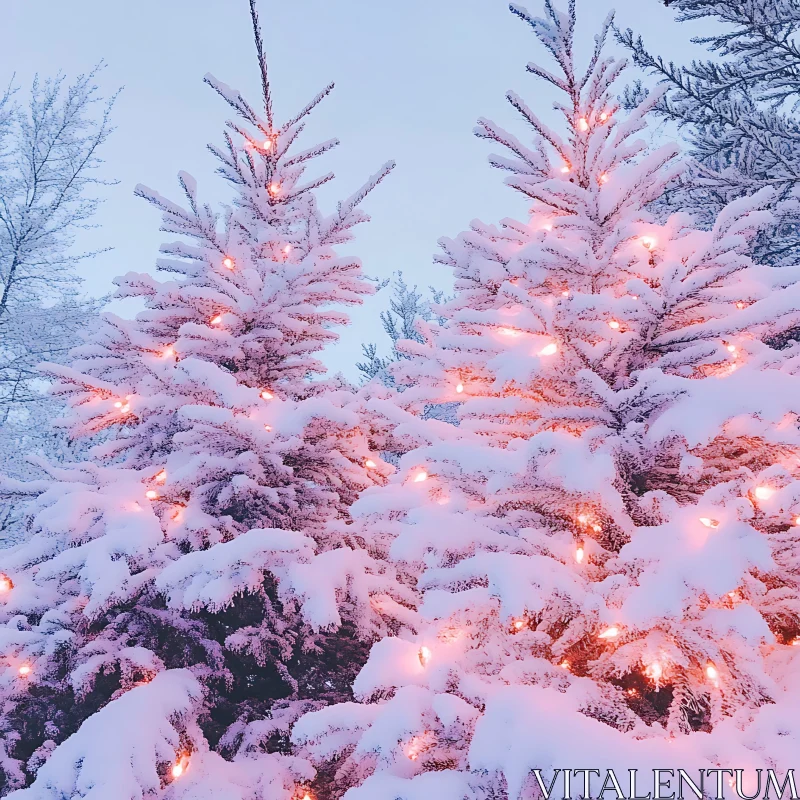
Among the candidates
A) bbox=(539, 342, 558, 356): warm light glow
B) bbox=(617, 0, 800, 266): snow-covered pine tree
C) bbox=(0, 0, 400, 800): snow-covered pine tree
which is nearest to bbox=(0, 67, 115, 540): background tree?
bbox=(0, 0, 400, 800): snow-covered pine tree

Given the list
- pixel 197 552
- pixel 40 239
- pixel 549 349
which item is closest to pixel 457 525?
pixel 549 349

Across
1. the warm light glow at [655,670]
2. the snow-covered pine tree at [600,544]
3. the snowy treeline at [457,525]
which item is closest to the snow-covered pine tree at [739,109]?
the snowy treeline at [457,525]

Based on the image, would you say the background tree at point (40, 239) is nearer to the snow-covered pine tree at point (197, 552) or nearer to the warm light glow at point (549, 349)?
the snow-covered pine tree at point (197, 552)

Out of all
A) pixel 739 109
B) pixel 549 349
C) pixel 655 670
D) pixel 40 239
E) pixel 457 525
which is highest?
pixel 40 239

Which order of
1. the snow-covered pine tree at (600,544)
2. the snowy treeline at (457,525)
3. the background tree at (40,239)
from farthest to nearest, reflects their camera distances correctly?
the background tree at (40,239)
the snowy treeline at (457,525)
the snow-covered pine tree at (600,544)

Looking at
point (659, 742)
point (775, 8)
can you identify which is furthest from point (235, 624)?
point (775, 8)

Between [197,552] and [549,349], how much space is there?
2.01 m

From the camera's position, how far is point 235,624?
Result: 3680mm

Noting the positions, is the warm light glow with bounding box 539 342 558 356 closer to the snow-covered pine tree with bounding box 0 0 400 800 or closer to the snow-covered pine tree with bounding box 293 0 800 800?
the snow-covered pine tree with bounding box 293 0 800 800

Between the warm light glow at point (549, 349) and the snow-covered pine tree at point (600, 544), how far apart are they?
30 millimetres

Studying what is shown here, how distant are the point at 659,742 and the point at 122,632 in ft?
9.77

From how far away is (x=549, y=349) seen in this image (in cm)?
258

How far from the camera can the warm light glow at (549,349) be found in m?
2.56

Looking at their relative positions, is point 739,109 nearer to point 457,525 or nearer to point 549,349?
point 549,349
